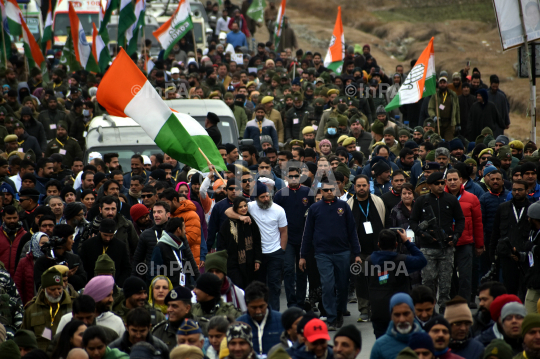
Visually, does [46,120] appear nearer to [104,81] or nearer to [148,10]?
[104,81]

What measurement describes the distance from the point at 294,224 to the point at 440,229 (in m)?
2.20

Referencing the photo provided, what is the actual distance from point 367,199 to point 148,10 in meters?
22.4

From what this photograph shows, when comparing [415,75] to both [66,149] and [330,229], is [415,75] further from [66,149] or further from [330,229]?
[66,149]

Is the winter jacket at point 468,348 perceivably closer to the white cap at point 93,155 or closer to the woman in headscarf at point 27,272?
the woman in headscarf at point 27,272

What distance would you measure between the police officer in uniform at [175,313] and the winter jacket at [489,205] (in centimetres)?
572

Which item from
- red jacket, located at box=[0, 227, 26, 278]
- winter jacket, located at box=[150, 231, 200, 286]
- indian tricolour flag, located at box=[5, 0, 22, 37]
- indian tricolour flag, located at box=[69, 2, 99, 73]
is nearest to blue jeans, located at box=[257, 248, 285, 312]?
winter jacket, located at box=[150, 231, 200, 286]

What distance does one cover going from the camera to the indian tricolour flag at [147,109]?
1059 centimetres

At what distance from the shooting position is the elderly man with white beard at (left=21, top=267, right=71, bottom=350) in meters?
7.72

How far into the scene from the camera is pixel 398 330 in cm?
662

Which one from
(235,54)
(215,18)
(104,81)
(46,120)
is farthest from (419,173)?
(215,18)

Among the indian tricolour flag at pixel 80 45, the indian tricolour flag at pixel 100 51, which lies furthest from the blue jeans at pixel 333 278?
the indian tricolour flag at pixel 80 45

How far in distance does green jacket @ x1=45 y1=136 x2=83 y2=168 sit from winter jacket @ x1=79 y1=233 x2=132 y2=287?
7252 mm

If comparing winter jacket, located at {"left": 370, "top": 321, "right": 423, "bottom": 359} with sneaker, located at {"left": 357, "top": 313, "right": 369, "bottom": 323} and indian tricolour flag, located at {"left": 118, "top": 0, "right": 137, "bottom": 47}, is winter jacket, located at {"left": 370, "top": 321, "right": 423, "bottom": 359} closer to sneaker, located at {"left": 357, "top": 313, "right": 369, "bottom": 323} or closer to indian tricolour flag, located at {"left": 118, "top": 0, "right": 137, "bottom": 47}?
sneaker, located at {"left": 357, "top": 313, "right": 369, "bottom": 323}

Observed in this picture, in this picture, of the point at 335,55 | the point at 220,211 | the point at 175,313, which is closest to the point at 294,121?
the point at 335,55
